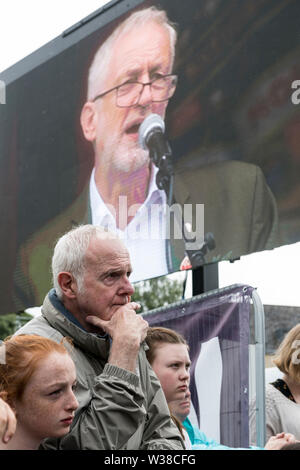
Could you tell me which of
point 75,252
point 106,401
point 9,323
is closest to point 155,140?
point 75,252

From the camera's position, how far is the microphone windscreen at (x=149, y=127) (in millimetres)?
5562

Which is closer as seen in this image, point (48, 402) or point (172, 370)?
point (48, 402)

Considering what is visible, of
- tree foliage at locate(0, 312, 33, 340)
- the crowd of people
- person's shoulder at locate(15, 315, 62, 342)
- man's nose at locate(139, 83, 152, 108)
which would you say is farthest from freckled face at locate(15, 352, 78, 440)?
tree foliage at locate(0, 312, 33, 340)

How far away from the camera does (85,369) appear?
2.13 metres

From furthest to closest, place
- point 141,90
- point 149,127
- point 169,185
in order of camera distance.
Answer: point 141,90
point 149,127
point 169,185

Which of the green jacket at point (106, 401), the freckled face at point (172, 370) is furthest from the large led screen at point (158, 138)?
the green jacket at point (106, 401)

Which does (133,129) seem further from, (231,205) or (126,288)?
(126,288)

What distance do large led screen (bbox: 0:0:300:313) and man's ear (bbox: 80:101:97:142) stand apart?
0.05 feet

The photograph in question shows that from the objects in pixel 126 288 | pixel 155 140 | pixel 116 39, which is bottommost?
pixel 126 288

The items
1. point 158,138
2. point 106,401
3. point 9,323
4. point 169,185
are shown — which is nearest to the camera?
point 106,401

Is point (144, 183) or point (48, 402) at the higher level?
point (144, 183)

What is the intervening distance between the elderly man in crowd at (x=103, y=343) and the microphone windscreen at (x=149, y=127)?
331 cm

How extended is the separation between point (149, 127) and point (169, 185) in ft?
1.67

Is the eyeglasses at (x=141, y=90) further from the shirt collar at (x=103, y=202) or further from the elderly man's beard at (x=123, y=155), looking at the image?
the shirt collar at (x=103, y=202)
